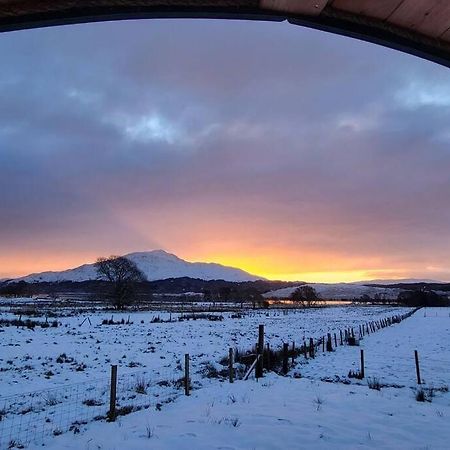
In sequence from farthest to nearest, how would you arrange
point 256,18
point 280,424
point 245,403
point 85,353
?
point 85,353 → point 245,403 → point 280,424 → point 256,18

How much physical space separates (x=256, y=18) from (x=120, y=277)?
8225cm

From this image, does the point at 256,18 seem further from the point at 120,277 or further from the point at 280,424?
the point at 120,277

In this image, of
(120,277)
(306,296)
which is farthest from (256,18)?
(306,296)

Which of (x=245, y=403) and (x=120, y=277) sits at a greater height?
(x=120, y=277)

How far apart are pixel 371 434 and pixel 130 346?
16.8m

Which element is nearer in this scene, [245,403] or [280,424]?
[280,424]

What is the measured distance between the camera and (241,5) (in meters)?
2.15

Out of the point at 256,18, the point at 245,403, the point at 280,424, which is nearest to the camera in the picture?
the point at 256,18

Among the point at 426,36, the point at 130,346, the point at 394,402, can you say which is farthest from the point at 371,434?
the point at 130,346

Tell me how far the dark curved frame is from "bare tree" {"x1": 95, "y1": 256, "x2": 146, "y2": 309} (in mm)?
77217

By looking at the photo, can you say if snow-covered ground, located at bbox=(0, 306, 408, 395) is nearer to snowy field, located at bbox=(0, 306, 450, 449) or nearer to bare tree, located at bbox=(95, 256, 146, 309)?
snowy field, located at bbox=(0, 306, 450, 449)

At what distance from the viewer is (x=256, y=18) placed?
220 cm

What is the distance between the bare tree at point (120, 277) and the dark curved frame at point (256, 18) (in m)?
77.2

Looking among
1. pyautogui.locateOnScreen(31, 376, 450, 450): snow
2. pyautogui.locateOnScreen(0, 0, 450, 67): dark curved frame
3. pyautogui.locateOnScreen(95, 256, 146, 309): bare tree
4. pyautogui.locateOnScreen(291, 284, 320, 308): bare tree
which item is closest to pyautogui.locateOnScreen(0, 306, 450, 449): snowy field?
pyautogui.locateOnScreen(31, 376, 450, 450): snow
